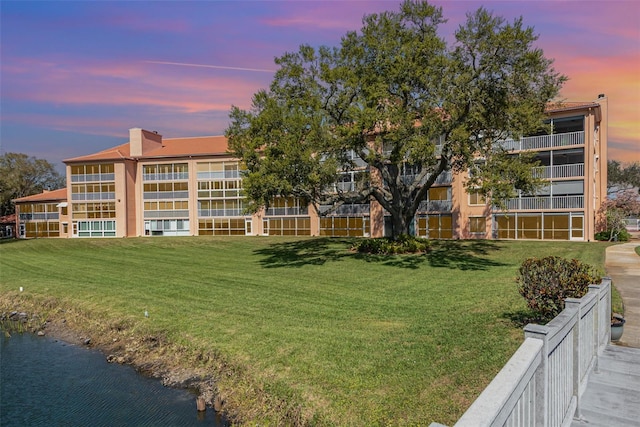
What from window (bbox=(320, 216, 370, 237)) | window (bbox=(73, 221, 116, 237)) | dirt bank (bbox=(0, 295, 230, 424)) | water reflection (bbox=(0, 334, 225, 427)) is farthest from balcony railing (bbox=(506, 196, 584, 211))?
window (bbox=(73, 221, 116, 237))

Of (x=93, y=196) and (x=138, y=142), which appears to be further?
(x=138, y=142)

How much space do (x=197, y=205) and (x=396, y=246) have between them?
3254cm

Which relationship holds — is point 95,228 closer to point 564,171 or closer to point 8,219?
point 8,219

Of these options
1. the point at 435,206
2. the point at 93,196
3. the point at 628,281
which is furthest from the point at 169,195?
the point at 628,281

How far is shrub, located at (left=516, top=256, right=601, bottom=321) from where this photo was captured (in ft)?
26.2

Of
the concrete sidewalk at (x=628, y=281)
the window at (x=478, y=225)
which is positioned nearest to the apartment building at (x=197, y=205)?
the window at (x=478, y=225)

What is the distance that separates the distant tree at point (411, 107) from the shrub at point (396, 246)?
16.0ft

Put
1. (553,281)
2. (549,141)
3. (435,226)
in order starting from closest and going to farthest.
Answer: (553,281)
(549,141)
(435,226)

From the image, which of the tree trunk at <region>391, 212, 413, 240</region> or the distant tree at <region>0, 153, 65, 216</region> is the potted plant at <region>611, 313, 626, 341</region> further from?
the distant tree at <region>0, 153, 65, 216</region>

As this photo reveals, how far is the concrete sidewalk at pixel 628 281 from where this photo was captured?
8641 millimetres

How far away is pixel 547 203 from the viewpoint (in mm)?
34500

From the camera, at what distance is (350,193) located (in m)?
25.3

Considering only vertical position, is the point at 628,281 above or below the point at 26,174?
below

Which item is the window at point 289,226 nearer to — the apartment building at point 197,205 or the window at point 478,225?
the apartment building at point 197,205
